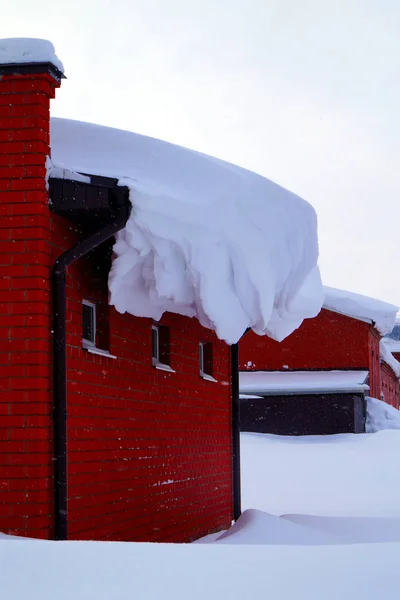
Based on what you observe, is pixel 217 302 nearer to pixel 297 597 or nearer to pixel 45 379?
pixel 45 379

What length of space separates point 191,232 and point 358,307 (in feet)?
91.1

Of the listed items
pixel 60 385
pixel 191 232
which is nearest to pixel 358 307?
pixel 191 232

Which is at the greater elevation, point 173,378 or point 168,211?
point 168,211

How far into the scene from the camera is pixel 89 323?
9.26 meters

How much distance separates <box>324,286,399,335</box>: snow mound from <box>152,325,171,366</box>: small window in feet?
78.3

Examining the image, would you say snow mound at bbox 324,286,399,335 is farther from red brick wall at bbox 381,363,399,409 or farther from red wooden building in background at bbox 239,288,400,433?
red brick wall at bbox 381,363,399,409

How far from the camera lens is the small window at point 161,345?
11.4 m

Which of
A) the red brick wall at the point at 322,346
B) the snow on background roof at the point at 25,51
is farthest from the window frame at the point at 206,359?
the red brick wall at the point at 322,346

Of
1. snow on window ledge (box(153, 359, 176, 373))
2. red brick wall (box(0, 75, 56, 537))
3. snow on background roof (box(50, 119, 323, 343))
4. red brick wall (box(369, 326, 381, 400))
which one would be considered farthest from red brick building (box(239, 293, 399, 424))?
red brick wall (box(0, 75, 56, 537))

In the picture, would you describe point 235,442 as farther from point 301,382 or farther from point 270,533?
point 301,382

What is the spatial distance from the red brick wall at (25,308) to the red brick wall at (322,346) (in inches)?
1088

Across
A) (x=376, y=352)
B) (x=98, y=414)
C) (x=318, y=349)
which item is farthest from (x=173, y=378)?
(x=376, y=352)

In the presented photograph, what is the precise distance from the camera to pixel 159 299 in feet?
30.4

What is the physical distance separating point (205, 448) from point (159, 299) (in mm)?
4167
